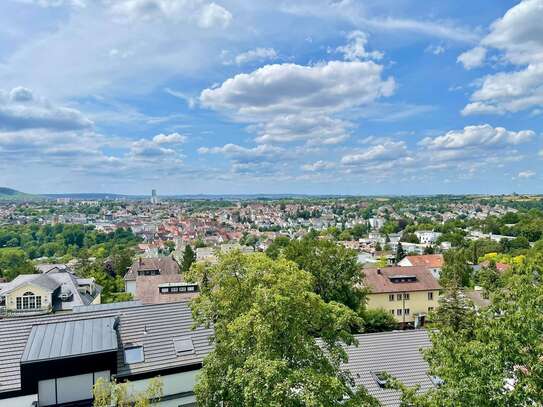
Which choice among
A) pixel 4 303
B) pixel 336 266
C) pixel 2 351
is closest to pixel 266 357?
pixel 2 351

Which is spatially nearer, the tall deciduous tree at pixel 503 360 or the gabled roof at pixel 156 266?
the tall deciduous tree at pixel 503 360

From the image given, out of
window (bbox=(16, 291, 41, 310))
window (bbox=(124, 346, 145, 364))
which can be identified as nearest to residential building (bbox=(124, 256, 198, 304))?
window (bbox=(16, 291, 41, 310))

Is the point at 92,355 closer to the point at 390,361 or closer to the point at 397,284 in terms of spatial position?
the point at 390,361

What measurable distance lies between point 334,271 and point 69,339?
24.6m

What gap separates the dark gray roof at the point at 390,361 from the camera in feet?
60.3

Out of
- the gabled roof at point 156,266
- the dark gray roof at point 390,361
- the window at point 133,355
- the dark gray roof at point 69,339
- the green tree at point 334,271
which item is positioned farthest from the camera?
the gabled roof at point 156,266

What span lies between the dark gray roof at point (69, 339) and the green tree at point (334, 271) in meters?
21.9

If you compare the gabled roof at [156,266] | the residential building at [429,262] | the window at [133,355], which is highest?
the window at [133,355]

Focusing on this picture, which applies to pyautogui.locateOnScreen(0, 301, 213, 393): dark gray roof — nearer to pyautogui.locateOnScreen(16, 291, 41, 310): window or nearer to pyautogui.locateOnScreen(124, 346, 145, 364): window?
pyautogui.locateOnScreen(124, 346, 145, 364): window

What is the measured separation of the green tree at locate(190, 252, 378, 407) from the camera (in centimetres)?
974

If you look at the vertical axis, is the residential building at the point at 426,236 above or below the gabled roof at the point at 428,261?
below

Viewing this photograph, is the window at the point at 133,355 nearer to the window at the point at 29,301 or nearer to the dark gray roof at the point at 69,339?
the dark gray roof at the point at 69,339

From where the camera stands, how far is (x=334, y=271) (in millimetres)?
36344

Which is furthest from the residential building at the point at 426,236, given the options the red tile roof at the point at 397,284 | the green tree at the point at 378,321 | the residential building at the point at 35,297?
the residential building at the point at 35,297
